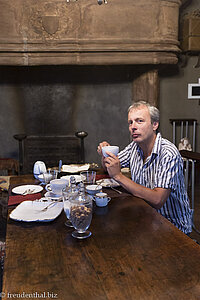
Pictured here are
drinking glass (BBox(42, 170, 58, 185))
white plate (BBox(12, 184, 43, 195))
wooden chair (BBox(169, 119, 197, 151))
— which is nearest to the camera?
white plate (BBox(12, 184, 43, 195))

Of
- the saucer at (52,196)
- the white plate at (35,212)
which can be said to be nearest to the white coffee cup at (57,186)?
the saucer at (52,196)

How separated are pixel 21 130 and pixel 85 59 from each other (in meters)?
1.53

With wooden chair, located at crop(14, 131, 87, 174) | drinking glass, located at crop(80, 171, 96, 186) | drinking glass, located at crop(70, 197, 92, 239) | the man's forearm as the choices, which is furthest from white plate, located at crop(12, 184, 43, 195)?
wooden chair, located at crop(14, 131, 87, 174)

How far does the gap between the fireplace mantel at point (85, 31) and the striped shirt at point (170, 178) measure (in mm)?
2518

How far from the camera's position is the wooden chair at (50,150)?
184 inches

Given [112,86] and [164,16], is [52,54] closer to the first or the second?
[112,86]

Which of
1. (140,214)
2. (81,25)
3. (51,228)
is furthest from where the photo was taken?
(81,25)

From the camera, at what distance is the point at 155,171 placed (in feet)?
→ 6.03

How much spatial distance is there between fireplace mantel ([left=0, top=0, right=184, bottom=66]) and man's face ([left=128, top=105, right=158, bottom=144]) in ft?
7.81

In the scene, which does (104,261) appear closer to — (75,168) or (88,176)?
(88,176)

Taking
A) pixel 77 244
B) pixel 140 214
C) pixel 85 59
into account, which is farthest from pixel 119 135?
pixel 77 244

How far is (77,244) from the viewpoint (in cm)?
112

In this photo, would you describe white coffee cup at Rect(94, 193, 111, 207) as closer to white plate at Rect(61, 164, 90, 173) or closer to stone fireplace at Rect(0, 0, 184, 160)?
white plate at Rect(61, 164, 90, 173)

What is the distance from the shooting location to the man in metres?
1.64
